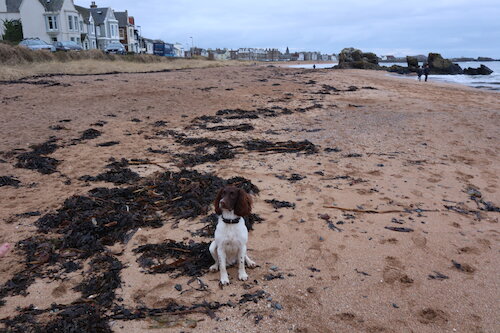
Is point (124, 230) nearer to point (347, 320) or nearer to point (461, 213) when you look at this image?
point (347, 320)

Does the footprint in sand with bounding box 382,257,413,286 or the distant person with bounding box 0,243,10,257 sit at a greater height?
the footprint in sand with bounding box 382,257,413,286

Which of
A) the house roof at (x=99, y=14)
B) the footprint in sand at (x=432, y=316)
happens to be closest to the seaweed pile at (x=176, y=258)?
the footprint in sand at (x=432, y=316)

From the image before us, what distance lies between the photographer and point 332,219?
15.3 ft

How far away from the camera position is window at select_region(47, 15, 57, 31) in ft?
153

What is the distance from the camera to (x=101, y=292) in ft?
10.7

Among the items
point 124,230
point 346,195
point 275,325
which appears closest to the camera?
point 275,325


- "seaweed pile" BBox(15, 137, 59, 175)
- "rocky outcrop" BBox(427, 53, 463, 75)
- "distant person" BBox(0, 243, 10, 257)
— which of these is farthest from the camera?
"rocky outcrop" BBox(427, 53, 463, 75)

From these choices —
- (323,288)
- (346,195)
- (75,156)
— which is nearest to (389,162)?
(346,195)

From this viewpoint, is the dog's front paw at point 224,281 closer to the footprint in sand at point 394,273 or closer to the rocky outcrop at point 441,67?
the footprint in sand at point 394,273

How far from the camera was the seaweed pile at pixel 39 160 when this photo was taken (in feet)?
21.2

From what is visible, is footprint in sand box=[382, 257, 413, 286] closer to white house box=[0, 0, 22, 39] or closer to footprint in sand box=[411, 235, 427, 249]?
footprint in sand box=[411, 235, 427, 249]

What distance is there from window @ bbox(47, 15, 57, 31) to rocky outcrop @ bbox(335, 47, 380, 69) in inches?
1591

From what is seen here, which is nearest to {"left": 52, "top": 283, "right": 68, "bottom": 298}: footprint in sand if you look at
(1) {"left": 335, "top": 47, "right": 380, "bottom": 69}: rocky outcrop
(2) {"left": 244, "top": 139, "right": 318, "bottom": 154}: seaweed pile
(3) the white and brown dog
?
(3) the white and brown dog

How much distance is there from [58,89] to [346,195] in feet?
45.1
